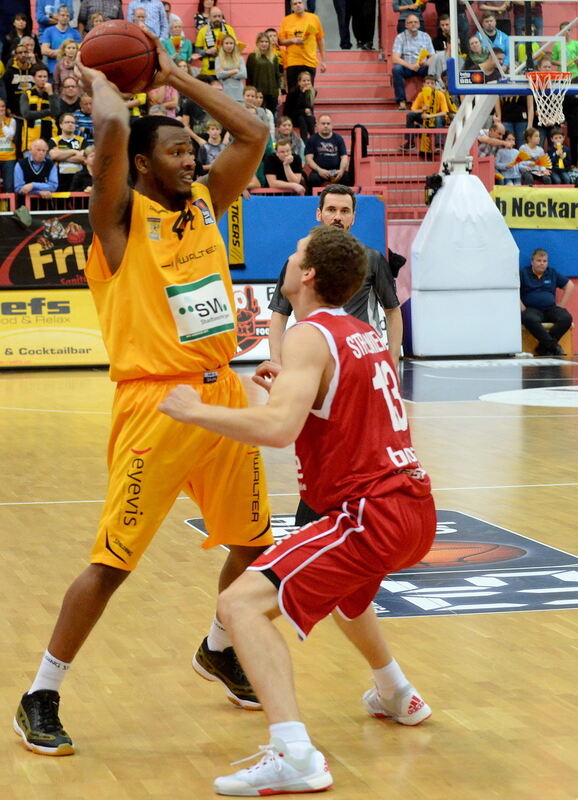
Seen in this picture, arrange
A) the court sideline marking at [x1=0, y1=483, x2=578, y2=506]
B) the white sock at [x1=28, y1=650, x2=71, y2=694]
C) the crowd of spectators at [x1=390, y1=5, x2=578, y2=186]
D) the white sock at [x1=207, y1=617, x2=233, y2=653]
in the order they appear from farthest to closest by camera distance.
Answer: the crowd of spectators at [x1=390, y1=5, x2=578, y2=186], the court sideline marking at [x1=0, y1=483, x2=578, y2=506], the white sock at [x1=207, y1=617, x2=233, y2=653], the white sock at [x1=28, y1=650, x2=71, y2=694]

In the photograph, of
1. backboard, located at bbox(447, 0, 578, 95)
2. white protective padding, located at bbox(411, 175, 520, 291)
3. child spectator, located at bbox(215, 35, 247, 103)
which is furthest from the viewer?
child spectator, located at bbox(215, 35, 247, 103)

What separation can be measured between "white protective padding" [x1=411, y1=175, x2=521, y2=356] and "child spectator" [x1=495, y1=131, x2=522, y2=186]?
1943 mm

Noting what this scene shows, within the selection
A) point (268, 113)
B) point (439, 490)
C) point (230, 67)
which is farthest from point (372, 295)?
point (230, 67)

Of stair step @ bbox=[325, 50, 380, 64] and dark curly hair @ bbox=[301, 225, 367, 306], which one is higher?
stair step @ bbox=[325, 50, 380, 64]

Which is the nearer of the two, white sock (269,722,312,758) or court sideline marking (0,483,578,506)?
white sock (269,722,312,758)

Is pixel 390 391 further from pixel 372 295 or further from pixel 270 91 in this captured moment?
pixel 270 91

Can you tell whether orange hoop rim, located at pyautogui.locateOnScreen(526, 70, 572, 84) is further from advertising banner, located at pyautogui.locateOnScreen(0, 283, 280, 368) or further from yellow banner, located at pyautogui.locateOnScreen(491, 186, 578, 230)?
advertising banner, located at pyautogui.locateOnScreen(0, 283, 280, 368)

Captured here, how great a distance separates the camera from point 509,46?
16344 mm

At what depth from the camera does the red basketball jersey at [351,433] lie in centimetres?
392

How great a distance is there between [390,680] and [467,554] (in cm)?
267

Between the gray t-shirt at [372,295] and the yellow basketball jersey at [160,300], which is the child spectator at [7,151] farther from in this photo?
the yellow basketball jersey at [160,300]

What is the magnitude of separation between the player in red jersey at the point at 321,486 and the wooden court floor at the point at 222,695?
0.36 meters

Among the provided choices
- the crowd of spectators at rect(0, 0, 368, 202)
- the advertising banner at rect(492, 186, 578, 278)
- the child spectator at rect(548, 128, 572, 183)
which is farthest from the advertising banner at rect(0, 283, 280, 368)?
the child spectator at rect(548, 128, 572, 183)

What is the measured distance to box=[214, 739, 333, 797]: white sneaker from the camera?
3.73 metres
